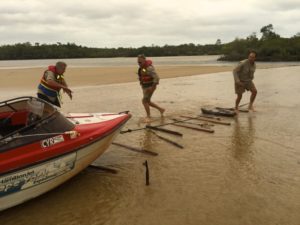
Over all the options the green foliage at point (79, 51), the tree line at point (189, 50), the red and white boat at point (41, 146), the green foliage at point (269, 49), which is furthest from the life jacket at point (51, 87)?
the green foliage at point (79, 51)

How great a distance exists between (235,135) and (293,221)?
3985 millimetres

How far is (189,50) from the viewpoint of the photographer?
122688mm

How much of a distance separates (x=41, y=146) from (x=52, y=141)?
17 cm

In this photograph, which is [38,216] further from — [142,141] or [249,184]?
[142,141]

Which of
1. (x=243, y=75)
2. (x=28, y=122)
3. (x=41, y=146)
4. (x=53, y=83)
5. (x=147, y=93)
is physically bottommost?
(x=41, y=146)

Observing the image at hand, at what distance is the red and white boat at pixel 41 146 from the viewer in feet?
15.4

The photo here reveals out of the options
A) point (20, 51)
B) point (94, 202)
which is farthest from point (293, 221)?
point (20, 51)

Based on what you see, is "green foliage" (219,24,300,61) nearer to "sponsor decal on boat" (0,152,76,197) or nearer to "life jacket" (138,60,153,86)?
"life jacket" (138,60,153,86)

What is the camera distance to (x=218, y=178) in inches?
229

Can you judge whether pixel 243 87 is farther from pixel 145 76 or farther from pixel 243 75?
pixel 145 76

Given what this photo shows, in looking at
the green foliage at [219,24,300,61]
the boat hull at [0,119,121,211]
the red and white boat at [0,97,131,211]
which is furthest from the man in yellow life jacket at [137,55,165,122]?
the green foliage at [219,24,300,61]

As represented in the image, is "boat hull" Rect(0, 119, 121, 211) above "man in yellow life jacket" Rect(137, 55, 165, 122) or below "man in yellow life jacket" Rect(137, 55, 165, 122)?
below

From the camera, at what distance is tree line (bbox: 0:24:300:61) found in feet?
213

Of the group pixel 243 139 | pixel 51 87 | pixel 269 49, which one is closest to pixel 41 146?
pixel 51 87
